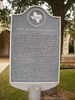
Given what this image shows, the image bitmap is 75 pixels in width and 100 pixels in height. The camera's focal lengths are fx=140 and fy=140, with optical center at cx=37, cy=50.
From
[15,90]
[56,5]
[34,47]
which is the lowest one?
[15,90]

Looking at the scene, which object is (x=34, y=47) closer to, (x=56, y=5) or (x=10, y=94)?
(x=56, y=5)

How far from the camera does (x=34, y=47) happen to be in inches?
129

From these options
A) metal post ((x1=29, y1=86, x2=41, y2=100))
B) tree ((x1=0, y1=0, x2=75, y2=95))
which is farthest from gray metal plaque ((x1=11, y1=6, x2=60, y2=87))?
tree ((x1=0, y1=0, x2=75, y2=95))

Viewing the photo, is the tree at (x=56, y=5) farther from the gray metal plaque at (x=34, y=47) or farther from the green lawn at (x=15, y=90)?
the green lawn at (x=15, y=90)

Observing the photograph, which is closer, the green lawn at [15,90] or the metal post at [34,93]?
the metal post at [34,93]

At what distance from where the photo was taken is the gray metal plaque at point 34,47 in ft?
10.6

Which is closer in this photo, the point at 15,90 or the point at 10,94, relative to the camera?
the point at 10,94

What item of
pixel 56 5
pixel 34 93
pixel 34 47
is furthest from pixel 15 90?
pixel 56 5

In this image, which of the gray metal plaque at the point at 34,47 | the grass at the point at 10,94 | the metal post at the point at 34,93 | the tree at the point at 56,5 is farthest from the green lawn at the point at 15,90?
the tree at the point at 56,5

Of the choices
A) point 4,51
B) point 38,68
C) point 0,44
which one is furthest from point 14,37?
point 4,51

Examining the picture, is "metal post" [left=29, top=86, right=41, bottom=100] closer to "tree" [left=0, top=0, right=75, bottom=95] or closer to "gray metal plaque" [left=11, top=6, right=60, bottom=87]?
"gray metal plaque" [left=11, top=6, right=60, bottom=87]

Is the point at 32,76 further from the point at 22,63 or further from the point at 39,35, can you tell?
the point at 39,35

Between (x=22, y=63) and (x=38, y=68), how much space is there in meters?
0.39

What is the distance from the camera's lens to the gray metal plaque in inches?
127
